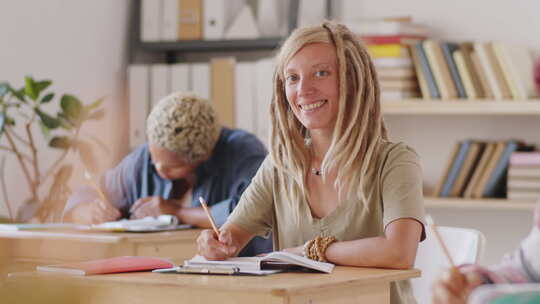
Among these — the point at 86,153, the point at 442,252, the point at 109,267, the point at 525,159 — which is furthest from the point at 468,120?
the point at 109,267

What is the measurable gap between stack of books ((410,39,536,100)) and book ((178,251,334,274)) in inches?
82.6

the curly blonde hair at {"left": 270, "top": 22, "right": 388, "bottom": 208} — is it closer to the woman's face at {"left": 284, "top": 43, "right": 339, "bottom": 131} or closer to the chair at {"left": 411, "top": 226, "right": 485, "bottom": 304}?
the woman's face at {"left": 284, "top": 43, "right": 339, "bottom": 131}

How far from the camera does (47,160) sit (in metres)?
3.85

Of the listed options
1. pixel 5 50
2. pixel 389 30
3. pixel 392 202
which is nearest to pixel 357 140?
pixel 392 202

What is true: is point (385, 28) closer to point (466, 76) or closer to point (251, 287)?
point (466, 76)

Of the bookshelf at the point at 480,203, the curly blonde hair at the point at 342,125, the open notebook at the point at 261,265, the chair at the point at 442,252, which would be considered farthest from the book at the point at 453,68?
the open notebook at the point at 261,265

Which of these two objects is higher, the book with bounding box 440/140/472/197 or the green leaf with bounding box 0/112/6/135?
the green leaf with bounding box 0/112/6/135

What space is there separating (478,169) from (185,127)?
1.42 m

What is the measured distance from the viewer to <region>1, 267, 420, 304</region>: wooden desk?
4.95ft

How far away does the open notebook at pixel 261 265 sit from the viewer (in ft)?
5.70

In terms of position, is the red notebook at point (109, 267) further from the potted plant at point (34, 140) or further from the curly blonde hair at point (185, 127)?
the potted plant at point (34, 140)

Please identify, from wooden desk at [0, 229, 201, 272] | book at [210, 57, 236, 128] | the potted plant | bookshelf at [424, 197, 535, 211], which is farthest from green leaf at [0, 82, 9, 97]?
bookshelf at [424, 197, 535, 211]

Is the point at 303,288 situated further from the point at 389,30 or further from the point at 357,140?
the point at 389,30

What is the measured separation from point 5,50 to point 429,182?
2.02 m
